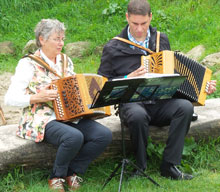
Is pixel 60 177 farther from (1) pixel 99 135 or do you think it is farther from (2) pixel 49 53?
(2) pixel 49 53

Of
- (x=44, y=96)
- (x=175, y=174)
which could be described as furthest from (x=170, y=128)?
(x=44, y=96)

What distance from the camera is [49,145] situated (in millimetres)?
4352

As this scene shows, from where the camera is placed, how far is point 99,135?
4227mm

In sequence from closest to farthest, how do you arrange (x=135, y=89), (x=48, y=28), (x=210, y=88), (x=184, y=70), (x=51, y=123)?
(x=135, y=89), (x=51, y=123), (x=48, y=28), (x=184, y=70), (x=210, y=88)

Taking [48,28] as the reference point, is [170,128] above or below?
below

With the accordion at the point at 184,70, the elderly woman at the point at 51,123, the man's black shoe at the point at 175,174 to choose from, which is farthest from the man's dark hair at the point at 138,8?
the man's black shoe at the point at 175,174

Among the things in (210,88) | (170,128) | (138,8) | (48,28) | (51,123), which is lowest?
(170,128)

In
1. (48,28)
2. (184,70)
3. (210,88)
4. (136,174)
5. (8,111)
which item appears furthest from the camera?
(8,111)

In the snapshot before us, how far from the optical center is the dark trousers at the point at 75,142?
405 centimetres

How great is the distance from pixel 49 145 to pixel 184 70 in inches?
58.8

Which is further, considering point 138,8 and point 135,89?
point 138,8

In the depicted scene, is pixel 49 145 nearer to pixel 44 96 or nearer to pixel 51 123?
pixel 51 123

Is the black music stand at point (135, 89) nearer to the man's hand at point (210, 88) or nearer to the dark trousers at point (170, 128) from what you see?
the dark trousers at point (170, 128)

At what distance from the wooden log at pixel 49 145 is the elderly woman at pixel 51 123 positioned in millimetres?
119
